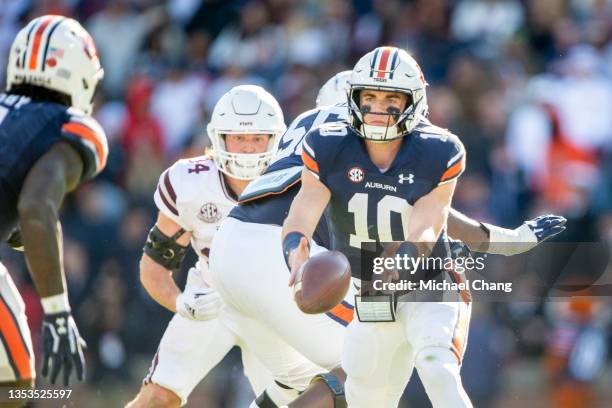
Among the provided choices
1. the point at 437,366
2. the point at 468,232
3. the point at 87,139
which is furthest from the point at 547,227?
the point at 87,139

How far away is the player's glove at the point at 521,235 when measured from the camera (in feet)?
22.6

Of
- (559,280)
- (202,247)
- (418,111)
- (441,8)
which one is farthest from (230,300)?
(441,8)

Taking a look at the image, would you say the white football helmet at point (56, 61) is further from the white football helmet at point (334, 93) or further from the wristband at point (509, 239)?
the wristband at point (509, 239)

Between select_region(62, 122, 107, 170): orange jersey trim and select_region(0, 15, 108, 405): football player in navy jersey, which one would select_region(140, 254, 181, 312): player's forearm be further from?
select_region(62, 122, 107, 170): orange jersey trim

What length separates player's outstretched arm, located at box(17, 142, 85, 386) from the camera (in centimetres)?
562

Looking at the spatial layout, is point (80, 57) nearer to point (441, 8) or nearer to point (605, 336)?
point (605, 336)

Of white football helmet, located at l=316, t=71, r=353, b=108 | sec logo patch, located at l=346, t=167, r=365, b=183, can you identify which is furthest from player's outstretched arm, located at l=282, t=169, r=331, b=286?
white football helmet, located at l=316, t=71, r=353, b=108

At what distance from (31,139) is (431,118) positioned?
219 inches

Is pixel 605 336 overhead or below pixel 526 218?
below

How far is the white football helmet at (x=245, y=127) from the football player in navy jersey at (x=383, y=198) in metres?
1.14

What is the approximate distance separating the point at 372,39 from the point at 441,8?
669 mm

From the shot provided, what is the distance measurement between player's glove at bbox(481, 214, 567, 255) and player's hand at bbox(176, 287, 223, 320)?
1404 mm

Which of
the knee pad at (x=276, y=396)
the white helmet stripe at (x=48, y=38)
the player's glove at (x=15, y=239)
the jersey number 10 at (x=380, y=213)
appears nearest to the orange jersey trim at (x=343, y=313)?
the jersey number 10 at (x=380, y=213)

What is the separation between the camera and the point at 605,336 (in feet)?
33.2
